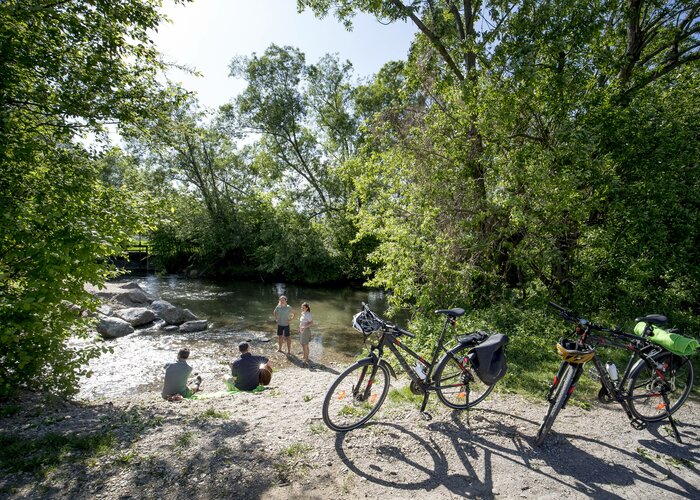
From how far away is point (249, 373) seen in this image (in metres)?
8.01

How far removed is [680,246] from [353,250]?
19.3 meters

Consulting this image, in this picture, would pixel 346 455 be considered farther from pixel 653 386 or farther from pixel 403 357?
pixel 653 386

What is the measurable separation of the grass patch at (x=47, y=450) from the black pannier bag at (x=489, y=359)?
4.18 m

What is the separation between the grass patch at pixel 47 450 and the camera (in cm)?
377

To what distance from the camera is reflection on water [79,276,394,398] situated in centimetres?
935

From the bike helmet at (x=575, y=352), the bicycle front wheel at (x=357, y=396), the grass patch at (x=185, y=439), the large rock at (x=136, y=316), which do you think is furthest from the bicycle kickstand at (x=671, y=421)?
the large rock at (x=136, y=316)

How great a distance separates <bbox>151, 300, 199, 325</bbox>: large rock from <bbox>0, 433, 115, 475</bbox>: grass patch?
34.8ft

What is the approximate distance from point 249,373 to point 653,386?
6.69 meters

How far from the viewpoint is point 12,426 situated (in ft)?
15.8

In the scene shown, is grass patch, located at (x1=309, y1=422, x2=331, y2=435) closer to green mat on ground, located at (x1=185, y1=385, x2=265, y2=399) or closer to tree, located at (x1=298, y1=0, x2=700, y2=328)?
green mat on ground, located at (x1=185, y1=385, x2=265, y2=399)

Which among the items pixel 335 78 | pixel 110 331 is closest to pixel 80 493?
pixel 110 331

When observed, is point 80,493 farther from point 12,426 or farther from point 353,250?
point 353,250

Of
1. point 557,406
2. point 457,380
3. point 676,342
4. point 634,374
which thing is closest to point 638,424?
point 634,374

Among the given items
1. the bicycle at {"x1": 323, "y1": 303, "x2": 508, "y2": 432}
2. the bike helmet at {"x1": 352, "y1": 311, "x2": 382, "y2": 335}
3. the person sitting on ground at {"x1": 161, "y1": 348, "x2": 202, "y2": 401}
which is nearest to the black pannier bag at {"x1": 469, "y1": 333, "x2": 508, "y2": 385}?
the bicycle at {"x1": 323, "y1": 303, "x2": 508, "y2": 432}
